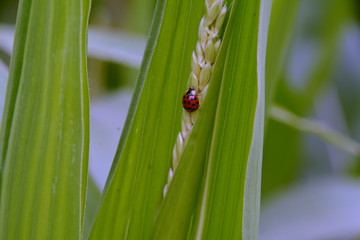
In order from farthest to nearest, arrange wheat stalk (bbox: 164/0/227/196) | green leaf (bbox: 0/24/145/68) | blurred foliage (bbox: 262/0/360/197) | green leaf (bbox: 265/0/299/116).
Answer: blurred foliage (bbox: 262/0/360/197) < green leaf (bbox: 0/24/145/68) < green leaf (bbox: 265/0/299/116) < wheat stalk (bbox: 164/0/227/196)

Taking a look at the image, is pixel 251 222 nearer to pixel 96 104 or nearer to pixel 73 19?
pixel 73 19

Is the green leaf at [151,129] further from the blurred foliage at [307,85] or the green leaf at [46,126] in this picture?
the blurred foliage at [307,85]

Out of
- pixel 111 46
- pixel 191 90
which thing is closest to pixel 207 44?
pixel 191 90

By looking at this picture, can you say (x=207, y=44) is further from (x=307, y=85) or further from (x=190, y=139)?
(x=307, y=85)

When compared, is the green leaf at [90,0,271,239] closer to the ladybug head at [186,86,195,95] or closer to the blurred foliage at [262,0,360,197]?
the ladybug head at [186,86,195,95]

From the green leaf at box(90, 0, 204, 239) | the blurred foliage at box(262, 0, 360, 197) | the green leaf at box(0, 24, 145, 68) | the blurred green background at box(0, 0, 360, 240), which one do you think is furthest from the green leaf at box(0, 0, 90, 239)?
the blurred foliage at box(262, 0, 360, 197)

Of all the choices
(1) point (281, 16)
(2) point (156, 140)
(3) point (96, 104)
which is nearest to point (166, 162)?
(2) point (156, 140)
